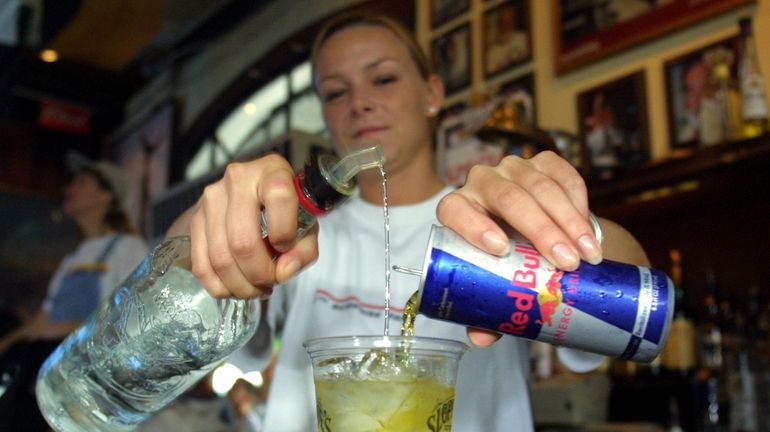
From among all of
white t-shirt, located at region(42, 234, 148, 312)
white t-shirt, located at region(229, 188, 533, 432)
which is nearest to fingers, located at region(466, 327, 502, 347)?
white t-shirt, located at region(229, 188, 533, 432)

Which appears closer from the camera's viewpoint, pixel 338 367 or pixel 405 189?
pixel 338 367

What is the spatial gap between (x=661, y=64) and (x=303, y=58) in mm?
2500

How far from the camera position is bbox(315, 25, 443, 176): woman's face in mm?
1428

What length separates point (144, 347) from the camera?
84cm

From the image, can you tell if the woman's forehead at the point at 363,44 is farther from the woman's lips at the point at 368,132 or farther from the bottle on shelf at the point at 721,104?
the bottle on shelf at the point at 721,104

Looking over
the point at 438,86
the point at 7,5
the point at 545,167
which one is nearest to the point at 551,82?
the point at 438,86

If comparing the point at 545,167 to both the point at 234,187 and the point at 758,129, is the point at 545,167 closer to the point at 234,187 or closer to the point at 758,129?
the point at 234,187

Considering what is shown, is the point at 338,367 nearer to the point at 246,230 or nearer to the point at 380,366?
the point at 380,366

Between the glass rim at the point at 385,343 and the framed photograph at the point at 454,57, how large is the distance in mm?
2394

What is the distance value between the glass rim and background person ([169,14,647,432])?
78 mm

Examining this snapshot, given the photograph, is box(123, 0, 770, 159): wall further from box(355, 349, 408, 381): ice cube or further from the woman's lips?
box(355, 349, 408, 381): ice cube

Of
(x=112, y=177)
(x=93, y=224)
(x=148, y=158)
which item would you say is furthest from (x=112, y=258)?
(x=148, y=158)

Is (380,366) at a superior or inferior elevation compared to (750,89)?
inferior

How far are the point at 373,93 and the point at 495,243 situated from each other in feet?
2.74
